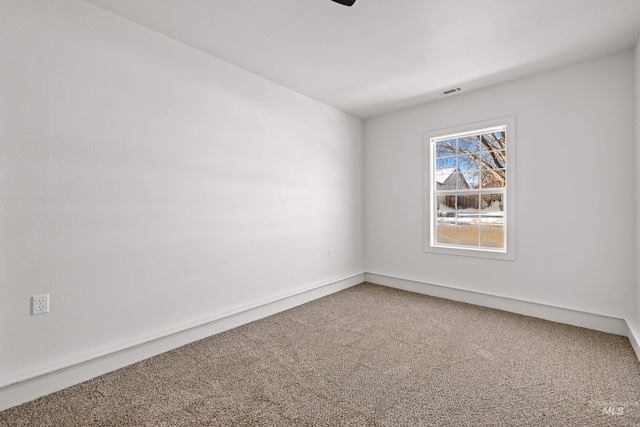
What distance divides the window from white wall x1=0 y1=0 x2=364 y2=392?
1.89 meters

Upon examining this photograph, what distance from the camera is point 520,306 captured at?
3.26 m

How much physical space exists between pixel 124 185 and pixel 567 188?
391 cm

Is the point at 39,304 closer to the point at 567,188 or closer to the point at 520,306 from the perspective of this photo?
the point at 520,306

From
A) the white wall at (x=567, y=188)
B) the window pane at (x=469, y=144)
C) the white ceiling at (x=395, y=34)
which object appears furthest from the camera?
the window pane at (x=469, y=144)

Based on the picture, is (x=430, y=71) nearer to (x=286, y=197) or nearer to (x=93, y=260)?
(x=286, y=197)

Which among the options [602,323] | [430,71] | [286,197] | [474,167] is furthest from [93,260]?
[602,323]

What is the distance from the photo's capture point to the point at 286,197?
11.4 ft

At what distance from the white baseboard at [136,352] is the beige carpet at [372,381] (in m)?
0.06

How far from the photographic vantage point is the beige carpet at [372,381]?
5.44 feet

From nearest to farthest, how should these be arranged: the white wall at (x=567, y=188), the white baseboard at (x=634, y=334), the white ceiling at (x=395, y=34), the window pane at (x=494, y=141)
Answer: the white ceiling at (x=395, y=34) → the white baseboard at (x=634, y=334) → the white wall at (x=567, y=188) → the window pane at (x=494, y=141)

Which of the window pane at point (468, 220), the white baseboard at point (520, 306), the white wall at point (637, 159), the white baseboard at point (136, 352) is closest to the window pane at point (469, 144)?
the window pane at point (468, 220)

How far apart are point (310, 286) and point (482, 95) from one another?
3.01 metres

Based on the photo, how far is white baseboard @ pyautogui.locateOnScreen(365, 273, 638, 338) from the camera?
2759 mm

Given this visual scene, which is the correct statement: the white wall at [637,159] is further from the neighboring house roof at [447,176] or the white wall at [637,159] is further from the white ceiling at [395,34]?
the neighboring house roof at [447,176]
